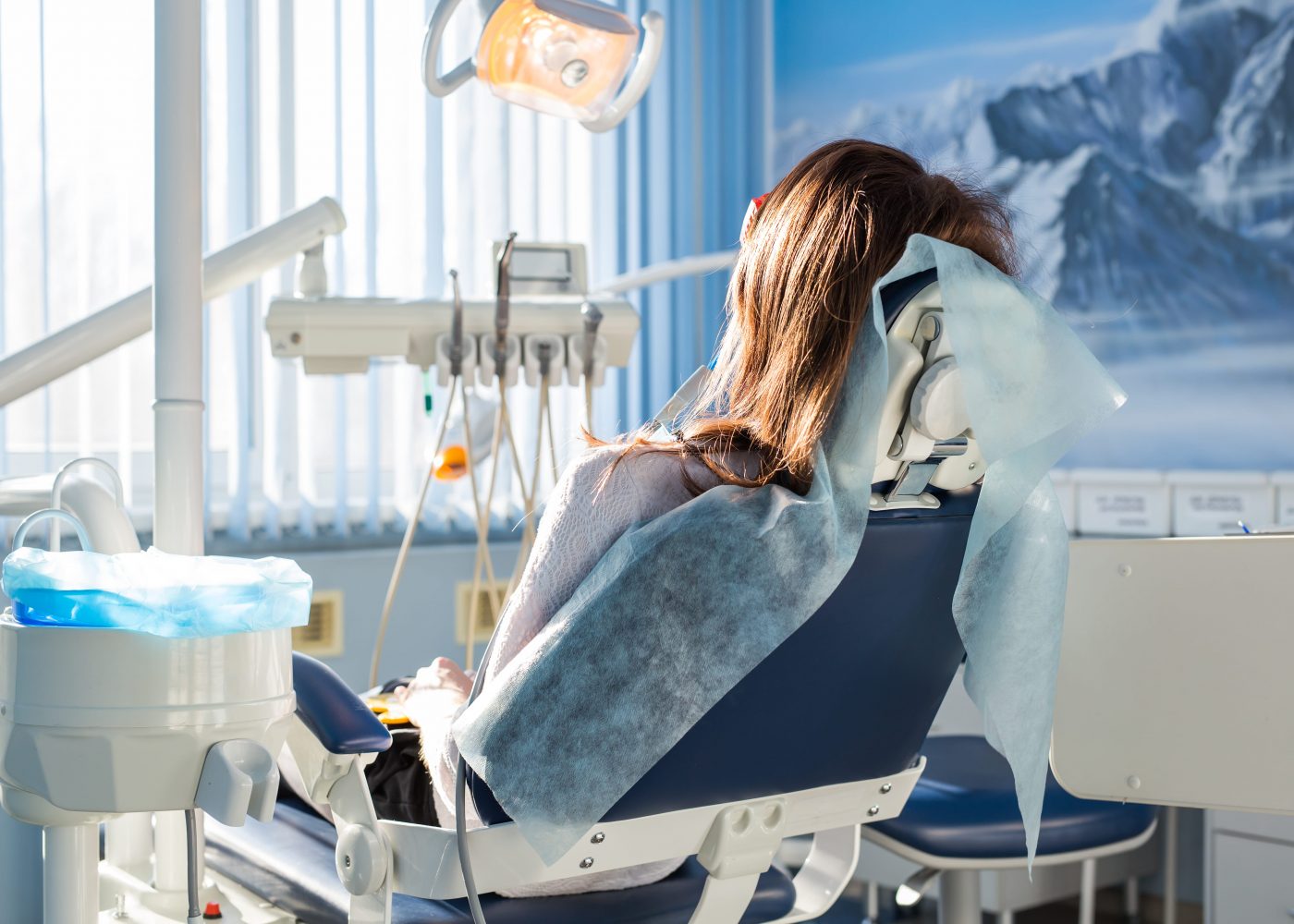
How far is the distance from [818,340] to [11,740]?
27.5 inches

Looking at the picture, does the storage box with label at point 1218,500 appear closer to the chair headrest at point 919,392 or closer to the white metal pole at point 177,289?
the chair headrest at point 919,392

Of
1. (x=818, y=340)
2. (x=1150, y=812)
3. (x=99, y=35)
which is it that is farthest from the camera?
(x=99, y=35)

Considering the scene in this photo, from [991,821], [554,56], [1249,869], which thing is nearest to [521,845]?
[991,821]

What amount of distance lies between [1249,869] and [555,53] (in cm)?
166

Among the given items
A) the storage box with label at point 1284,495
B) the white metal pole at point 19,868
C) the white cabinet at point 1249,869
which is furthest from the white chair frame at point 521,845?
the storage box with label at point 1284,495

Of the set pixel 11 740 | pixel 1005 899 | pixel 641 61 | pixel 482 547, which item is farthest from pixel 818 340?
pixel 1005 899

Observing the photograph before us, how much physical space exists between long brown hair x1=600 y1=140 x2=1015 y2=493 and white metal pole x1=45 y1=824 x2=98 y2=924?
589mm

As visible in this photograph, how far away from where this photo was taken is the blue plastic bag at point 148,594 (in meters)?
0.93

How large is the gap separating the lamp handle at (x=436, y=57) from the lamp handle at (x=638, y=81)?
0.18 m

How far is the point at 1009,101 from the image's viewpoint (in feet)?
9.53

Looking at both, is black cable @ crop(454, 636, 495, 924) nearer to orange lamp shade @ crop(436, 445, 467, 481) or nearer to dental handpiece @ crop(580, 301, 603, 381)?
dental handpiece @ crop(580, 301, 603, 381)

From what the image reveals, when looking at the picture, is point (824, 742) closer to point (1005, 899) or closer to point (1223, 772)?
point (1223, 772)

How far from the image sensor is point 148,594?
929 mm

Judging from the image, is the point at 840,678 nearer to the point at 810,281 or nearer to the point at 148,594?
the point at 810,281
